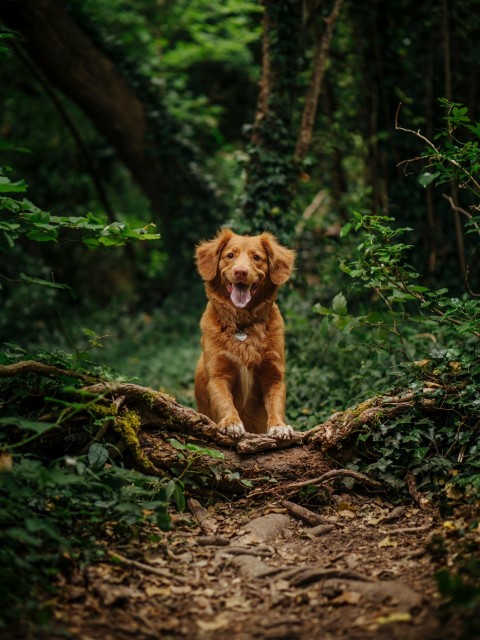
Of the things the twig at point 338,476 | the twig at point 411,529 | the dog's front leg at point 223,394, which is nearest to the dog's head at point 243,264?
the dog's front leg at point 223,394

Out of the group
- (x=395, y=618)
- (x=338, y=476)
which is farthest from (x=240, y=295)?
(x=395, y=618)

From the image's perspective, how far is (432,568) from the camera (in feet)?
10.1

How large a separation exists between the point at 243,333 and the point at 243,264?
543 mm

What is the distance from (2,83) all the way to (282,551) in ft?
41.2

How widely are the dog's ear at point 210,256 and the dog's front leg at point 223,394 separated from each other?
761 mm

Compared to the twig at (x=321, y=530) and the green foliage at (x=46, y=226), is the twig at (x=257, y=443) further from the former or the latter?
the green foliage at (x=46, y=226)

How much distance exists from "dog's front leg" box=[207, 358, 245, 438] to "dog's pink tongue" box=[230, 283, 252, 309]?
0.45 meters

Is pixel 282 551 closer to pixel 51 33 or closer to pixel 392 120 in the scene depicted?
pixel 392 120

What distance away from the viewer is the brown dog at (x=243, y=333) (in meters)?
4.90

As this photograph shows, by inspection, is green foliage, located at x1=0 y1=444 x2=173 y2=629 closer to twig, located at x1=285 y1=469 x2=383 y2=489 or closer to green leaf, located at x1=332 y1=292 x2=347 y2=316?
twig, located at x1=285 y1=469 x2=383 y2=489

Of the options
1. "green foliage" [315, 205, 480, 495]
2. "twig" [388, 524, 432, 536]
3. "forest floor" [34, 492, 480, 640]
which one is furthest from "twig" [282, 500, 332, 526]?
"green foliage" [315, 205, 480, 495]

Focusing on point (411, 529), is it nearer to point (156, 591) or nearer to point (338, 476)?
point (338, 476)

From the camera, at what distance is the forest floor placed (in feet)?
8.53

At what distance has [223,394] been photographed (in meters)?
4.77
